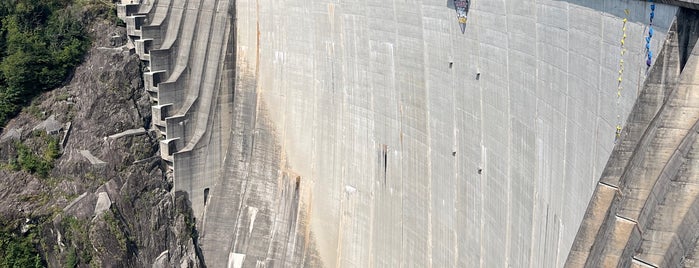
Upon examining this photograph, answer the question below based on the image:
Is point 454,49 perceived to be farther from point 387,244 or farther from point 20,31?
point 20,31

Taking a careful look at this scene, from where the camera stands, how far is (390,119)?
20.6 m

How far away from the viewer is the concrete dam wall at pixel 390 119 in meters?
12.3

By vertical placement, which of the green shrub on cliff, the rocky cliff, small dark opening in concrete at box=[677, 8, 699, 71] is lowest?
the rocky cliff

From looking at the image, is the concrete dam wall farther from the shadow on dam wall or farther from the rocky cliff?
the rocky cliff

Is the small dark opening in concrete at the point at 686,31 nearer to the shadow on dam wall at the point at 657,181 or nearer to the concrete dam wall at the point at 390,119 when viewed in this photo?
the shadow on dam wall at the point at 657,181

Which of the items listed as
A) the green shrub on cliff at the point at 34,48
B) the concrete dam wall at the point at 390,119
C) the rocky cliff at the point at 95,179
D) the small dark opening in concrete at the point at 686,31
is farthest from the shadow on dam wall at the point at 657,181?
the green shrub on cliff at the point at 34,48

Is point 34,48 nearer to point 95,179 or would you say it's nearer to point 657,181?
point 95,179

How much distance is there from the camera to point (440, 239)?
736 inches

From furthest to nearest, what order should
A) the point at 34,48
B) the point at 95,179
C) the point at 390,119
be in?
the point at 34,48, the point at 95,179, the point at 390,119

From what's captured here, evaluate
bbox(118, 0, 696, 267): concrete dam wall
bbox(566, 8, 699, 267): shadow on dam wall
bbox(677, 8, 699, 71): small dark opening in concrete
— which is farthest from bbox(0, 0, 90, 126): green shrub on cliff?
bbox(677, 8, 699, 71): small dark opening in concrete

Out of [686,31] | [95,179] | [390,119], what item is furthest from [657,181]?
[95,179]

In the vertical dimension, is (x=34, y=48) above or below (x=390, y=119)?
above

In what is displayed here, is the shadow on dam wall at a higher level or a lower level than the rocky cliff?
higher

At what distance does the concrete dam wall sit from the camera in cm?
1231
